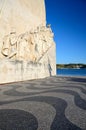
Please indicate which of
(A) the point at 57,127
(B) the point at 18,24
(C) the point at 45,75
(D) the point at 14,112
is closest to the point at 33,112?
(D) the point at 14,112

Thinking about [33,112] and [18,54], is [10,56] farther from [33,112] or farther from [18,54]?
[33,112]

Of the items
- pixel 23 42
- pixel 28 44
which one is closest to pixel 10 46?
pixel 23 42

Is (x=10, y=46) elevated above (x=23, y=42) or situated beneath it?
situated beneath

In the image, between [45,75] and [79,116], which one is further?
[45,75]

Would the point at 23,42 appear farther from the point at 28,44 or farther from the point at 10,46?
the point at 10,46

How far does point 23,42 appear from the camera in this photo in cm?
1324

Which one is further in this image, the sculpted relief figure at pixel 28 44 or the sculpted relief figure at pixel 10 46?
the sculpted relief figure at pixel 28 44

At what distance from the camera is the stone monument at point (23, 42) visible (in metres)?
11.0

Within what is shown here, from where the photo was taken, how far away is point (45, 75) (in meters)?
17.1

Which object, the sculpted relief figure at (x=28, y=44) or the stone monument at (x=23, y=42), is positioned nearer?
the stone monument at (x=23, y=42)

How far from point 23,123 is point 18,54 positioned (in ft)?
31.9

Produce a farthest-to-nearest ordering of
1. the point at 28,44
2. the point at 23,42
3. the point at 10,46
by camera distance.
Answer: the point at 28,44, the point at 23,42, the point at 10,46

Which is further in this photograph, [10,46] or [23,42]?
[23,42]

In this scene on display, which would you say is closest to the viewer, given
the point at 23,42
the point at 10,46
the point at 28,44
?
the point at 10,46
